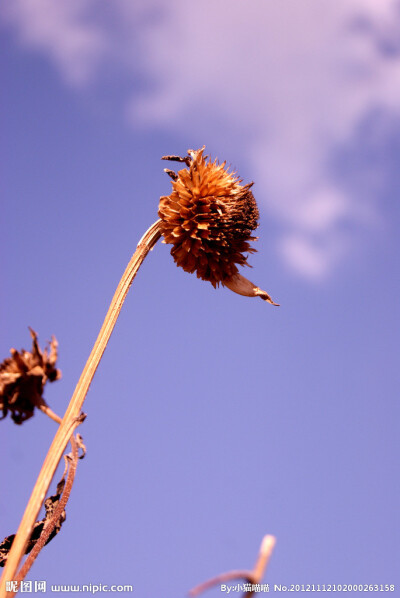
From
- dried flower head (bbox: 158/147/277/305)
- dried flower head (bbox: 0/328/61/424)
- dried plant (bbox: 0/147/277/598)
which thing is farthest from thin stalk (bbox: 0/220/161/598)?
dried flower head (bbox: 158/147/277/305)

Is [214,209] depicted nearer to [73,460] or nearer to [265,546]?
[73,460]

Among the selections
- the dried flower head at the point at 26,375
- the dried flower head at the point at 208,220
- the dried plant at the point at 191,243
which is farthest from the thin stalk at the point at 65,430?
the dried flower head at the point at 208,220

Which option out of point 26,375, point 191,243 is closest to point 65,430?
point 26,375

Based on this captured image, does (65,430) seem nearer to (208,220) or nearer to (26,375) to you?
(26,375)

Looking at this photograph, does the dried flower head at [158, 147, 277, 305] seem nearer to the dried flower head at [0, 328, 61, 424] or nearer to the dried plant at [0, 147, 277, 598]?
the dried plant at [0, 147, 277, 598]

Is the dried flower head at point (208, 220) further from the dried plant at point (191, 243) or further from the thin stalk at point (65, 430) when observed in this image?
the thin stalk at point (65, 430)

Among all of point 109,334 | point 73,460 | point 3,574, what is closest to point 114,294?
point 109,334
